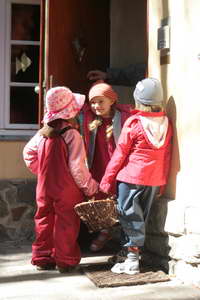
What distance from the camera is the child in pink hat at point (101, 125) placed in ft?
17.7

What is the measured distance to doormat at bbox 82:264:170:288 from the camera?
184 inches

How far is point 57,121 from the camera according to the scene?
513cm

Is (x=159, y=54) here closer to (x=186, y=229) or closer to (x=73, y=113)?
(x=73, y=113)

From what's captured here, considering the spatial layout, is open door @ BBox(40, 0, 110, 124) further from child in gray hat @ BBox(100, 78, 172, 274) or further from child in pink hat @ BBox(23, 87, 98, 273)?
child in gray hat @ BBox(100, 78, 172, 274)

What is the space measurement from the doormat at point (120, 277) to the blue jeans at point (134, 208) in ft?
0.83

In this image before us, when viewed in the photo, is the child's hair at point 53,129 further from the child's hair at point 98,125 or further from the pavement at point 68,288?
the pavement at point 68,288

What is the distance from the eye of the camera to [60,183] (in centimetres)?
503

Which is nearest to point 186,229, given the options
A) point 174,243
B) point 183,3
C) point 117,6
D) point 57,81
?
point 174,243

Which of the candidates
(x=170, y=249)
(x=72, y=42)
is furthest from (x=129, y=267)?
(x=72, y=42)

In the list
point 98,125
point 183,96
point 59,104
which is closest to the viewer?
point 183,96

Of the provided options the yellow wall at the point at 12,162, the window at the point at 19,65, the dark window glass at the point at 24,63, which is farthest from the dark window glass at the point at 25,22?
the yellow wall at the point at 12,162

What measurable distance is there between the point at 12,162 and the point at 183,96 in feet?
7.59

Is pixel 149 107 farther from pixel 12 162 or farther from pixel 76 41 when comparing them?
pixel 12 162

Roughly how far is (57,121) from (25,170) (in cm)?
147
